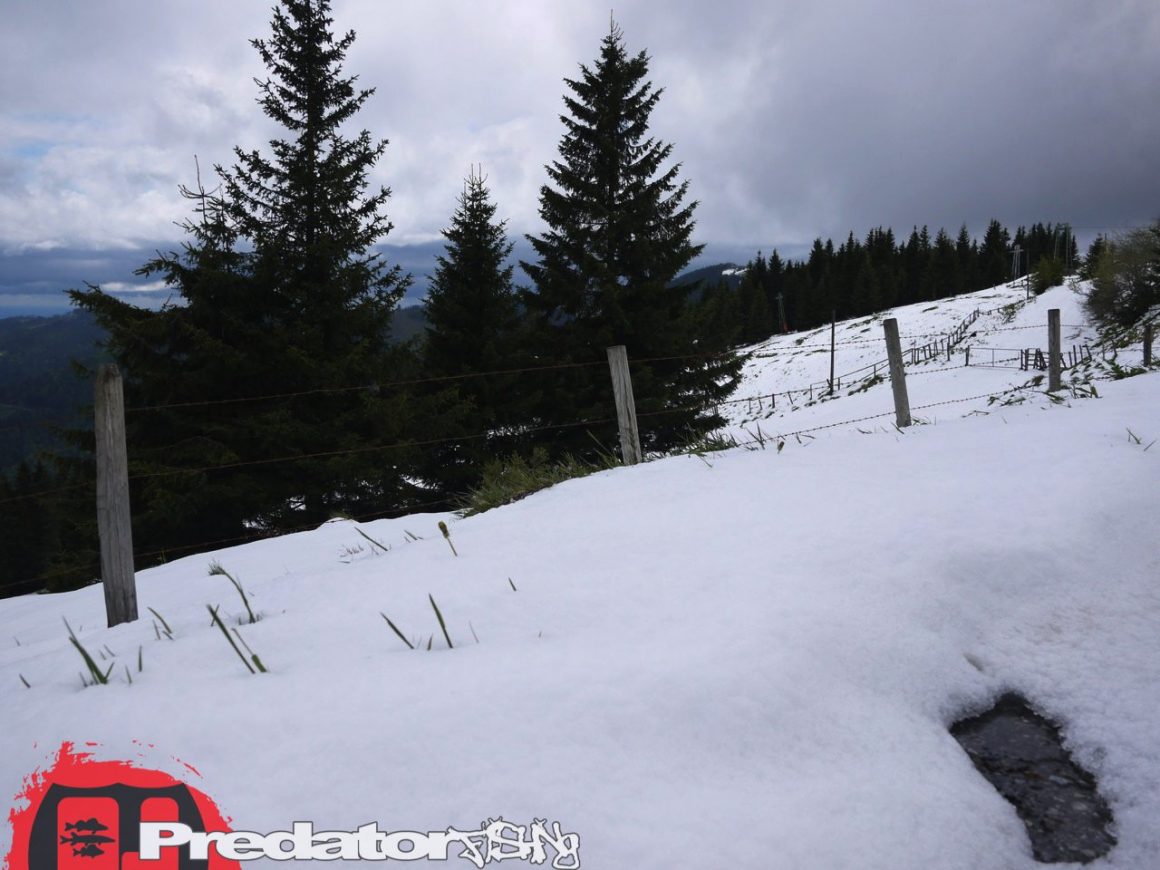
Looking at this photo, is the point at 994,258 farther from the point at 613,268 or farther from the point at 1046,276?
the point at 613,268

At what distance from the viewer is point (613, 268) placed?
572 inches

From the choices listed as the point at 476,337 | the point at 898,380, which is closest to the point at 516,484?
the point at 898,380

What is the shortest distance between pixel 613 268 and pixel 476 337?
428 cm

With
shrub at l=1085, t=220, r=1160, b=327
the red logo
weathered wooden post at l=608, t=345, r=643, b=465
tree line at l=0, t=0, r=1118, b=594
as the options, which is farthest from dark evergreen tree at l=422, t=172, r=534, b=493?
shrub at l=1085, t=220, r=1160, b=327

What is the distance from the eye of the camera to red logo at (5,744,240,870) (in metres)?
1.22

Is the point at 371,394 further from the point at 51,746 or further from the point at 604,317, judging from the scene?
the point at 51,746

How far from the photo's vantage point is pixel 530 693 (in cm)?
156

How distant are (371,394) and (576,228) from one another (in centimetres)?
681

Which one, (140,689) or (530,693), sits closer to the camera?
(530,693)

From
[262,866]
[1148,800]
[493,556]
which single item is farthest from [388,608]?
[1148,800]

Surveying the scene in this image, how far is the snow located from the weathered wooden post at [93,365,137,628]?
332 mm

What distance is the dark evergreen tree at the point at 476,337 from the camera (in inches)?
592

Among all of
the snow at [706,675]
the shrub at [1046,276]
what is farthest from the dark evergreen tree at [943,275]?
the snow at [706,675]

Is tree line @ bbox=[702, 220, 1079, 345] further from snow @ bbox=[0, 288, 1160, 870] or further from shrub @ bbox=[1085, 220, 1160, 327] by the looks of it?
snow @ bbox=[0, 288, 1160, 870]
